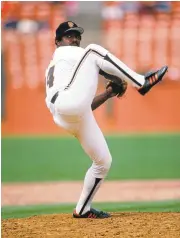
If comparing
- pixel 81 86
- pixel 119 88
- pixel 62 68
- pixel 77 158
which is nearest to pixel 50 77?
pixel 62 68

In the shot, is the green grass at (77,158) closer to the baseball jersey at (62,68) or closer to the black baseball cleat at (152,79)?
the baseball jersey at (62,68)

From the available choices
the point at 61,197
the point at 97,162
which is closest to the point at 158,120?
the point at 61,197

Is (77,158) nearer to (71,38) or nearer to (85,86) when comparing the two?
(71,38)

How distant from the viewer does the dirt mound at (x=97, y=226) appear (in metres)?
4.93

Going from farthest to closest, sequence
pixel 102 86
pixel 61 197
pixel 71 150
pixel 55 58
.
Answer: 1. pixel 102 86
2. pixel 71 150
3. pixel 61 197
4. pixel 55 58

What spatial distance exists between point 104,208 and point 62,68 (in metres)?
2.09

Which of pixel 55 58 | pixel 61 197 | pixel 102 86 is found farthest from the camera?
pixel 102 86

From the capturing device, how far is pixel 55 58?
547 centimetres

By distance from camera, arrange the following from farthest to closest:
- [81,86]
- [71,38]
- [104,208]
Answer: [104,208] < [71,38] < [81,86]

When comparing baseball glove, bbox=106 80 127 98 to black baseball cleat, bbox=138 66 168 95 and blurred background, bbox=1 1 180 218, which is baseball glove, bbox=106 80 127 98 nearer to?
black baseball cleat, bbox=138 66 168 95

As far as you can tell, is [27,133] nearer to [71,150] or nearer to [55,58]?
[71,150]

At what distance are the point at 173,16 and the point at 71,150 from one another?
570 centimetres

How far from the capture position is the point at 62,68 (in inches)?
212

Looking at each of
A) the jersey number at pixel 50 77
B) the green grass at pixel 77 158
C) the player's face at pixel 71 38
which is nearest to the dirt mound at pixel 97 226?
the jersey number at pixel 50 77
